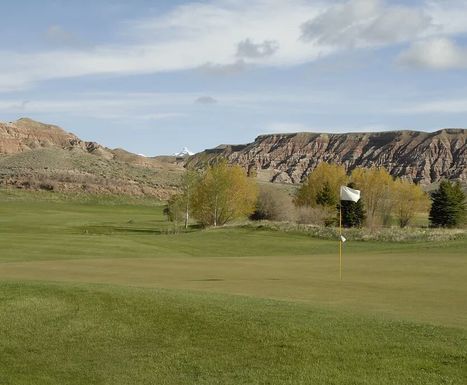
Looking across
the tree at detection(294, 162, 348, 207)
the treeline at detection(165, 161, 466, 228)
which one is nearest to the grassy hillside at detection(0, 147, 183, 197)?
the treeline at detection(165, 161, 466, 228)

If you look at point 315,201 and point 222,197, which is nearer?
point 222,197

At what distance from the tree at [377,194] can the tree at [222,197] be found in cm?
1729

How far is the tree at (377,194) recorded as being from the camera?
86.1m

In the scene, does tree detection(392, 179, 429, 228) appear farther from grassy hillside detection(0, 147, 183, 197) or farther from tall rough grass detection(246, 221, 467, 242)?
grassy hillside detection(0, 147, 183, 197)

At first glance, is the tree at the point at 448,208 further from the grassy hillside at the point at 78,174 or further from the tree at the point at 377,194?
the grassy hillside at the point at 78,174

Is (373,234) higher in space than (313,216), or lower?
lower

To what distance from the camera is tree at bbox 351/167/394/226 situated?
282 feet

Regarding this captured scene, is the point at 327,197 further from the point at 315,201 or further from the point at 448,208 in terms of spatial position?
the point at 448,208

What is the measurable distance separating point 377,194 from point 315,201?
8341 millimetres

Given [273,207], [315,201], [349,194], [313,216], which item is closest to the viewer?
[349,194]

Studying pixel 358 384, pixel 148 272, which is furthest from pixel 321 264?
pixel 358 384

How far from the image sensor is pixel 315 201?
85875mm

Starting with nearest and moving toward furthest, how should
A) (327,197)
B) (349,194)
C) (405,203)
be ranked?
1. (349,194)
2. (327,197)
3. (405,203)

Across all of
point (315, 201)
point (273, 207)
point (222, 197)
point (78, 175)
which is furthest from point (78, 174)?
point (222, 197)
